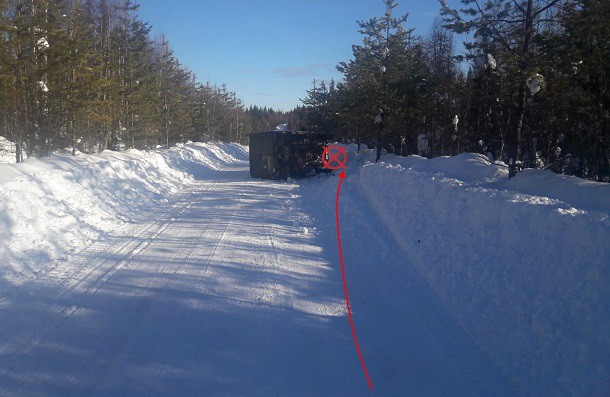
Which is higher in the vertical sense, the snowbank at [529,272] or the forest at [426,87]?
the forest at [426,87]

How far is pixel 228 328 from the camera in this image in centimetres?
535

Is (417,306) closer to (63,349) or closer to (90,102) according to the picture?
(63,349)

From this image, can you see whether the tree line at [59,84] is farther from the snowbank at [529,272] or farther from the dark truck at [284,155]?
the snowbank at [529,272]

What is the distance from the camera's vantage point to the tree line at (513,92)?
10.3 meters

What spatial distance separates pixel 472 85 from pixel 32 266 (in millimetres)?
16330

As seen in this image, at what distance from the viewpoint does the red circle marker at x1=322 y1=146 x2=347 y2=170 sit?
2675cm

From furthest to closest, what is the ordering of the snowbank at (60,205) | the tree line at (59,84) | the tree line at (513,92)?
→ the tree line at (59,84), the tree line at (513,92), the snowbank at (60,205)

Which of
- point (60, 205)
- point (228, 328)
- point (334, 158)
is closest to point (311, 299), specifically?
point (228, 328)

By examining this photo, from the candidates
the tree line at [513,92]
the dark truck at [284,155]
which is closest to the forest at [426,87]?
the tree line at [513,92]

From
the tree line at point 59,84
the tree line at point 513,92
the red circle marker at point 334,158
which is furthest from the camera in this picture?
the red circle marker at point 334,158

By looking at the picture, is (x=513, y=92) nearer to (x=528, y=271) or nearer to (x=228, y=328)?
(x=528, y=271)

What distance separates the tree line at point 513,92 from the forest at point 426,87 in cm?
4

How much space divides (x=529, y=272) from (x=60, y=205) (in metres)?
9.94

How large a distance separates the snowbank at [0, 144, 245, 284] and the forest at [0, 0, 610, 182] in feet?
18.8
